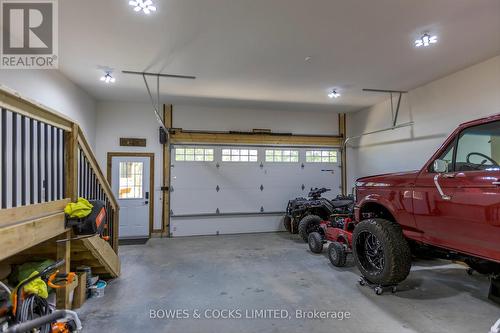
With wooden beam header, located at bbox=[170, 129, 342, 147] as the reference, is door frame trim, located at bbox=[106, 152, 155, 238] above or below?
below

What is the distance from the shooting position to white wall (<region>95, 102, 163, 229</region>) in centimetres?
672

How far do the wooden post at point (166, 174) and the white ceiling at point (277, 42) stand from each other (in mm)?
1380

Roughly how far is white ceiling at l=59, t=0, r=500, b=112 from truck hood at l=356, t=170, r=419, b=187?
1.78 meters

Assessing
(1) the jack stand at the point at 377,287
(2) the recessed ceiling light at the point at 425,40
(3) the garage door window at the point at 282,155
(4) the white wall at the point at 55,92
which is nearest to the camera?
(1) the jack stand at the point at 377,287

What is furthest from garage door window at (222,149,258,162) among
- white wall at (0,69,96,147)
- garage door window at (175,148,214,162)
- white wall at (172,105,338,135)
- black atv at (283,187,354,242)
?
white wall at (0,69,96,147)

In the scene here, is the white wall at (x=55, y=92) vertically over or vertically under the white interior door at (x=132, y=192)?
over

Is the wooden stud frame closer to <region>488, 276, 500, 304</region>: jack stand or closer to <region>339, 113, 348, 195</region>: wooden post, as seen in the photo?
<region>339, 113, 348, 195</region>: wooden post

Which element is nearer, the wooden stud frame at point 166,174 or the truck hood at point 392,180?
the truck hood at point 392,180

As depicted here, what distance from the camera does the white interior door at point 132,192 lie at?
264 inches

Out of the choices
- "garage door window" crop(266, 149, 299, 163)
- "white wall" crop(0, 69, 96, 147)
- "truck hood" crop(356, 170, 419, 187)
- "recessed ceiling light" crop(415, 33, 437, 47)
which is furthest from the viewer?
"garage door window" crop(266, 149, 299, 163)

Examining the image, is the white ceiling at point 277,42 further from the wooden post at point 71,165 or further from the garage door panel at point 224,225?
the garage door panel at point 224,225

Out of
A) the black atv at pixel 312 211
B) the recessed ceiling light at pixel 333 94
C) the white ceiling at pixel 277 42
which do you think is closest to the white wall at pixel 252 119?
the white ceiling at pixel 277 42

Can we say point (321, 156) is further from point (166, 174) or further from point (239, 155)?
point (166, 174)

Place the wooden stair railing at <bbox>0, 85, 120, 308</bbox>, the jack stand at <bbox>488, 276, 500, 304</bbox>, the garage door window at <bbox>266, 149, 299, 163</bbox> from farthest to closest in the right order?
the garage door window at <bbox>266, 149, 299, 163</bbox> < the jack stand at <bbox>488, 276, 500, 304</bbox> < the wooden stair railing at <bbox>0, 85, 120, 308</bbox>
